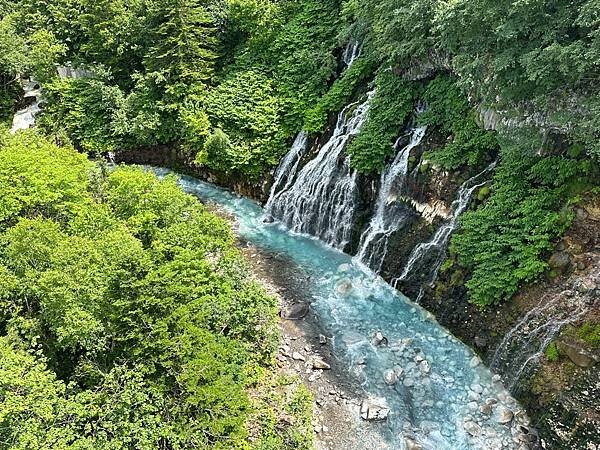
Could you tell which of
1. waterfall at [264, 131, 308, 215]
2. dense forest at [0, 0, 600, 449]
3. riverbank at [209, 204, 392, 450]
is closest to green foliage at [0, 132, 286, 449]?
dense forest at [0, 0, 600, 449]

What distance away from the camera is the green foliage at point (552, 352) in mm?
11484

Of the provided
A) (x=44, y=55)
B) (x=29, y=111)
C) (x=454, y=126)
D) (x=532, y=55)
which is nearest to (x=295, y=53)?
(x=454, y=126)

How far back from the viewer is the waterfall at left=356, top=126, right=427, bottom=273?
16797mm

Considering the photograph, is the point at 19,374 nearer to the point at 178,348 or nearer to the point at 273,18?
the point at 178,348

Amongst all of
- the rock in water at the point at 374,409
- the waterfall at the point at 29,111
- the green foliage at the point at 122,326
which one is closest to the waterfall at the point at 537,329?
the rock in water at the point at 374,409

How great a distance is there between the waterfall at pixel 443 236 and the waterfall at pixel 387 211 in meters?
1.47

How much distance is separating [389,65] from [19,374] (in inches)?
637

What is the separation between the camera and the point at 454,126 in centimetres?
1597

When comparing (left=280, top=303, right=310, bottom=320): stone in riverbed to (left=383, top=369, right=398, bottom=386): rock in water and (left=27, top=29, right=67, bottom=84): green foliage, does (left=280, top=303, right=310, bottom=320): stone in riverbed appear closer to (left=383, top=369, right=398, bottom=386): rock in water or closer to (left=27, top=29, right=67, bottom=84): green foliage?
(left=383, top=369, right=398, bottom=386): rock in water

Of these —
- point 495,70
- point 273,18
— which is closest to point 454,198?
point 495,70

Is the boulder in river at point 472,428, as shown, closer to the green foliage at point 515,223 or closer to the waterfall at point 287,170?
the green foliage at point 515,223

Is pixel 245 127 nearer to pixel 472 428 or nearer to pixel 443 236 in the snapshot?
pixel 443 236

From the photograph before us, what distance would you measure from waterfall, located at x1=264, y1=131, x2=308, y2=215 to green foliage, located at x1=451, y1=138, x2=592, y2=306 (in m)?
9.57

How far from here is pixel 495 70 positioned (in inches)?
476
